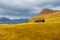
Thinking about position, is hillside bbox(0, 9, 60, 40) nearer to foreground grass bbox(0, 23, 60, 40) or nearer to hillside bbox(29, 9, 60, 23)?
foreground grass bbox(0, 23, 60, 40)

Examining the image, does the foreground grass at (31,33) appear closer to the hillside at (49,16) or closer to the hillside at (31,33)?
the hillside at (31,33)

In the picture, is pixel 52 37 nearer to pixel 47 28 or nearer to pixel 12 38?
pixel 47 28

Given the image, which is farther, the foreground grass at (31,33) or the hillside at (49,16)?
the hillside at (49,16)

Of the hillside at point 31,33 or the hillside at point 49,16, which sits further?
the hillside at point 49,16

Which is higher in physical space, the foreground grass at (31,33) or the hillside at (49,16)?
the hillside at (49,16)

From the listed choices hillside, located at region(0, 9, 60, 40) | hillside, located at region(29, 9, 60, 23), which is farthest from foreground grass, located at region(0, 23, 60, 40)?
hillside, located at region(29, 9, 60, 23)

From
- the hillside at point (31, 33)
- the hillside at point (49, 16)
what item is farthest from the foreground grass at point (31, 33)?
the hillside at point (49, 16)

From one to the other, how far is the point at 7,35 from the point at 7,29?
10.5 ft

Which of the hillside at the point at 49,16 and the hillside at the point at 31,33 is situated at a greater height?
the hillside at the point at 49,16

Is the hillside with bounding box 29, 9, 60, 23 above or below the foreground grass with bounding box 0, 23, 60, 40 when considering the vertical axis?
above

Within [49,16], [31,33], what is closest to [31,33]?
[31,33]

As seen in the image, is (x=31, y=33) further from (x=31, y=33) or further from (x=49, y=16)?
(x=49, y=16)

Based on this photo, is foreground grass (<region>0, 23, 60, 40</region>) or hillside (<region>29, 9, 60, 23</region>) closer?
foreground grass (<region>0, 23, 60, 40</region>)

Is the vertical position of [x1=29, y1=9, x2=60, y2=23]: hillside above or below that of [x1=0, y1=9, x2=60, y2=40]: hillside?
above
